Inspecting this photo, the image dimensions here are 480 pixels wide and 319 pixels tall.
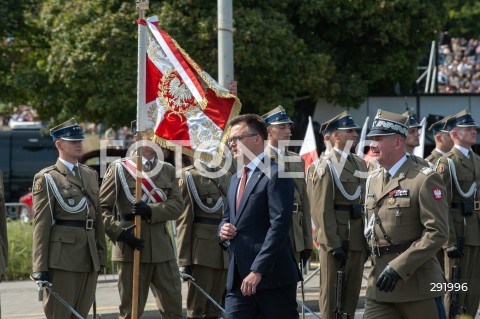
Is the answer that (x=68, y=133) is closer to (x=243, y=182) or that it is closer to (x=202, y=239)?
(x=202, y=239)

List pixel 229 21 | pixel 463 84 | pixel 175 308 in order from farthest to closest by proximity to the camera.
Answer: pixel 463 84, pixel 229 21, pixel 175 308

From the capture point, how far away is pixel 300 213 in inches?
432

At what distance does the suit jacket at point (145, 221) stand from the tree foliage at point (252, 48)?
9.82 m

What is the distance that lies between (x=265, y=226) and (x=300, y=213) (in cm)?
365

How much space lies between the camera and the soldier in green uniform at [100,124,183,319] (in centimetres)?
998

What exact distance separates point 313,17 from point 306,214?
11.5 meters

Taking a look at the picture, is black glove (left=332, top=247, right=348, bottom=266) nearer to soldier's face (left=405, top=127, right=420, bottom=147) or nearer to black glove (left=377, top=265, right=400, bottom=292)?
soldier's face (left=405, top=127, right=420, bottom=147)

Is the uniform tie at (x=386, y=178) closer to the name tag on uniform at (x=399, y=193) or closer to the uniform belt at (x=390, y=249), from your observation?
the name tag on uniform at (x=399, y=193)

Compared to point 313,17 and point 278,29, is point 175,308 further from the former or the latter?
point 313,17

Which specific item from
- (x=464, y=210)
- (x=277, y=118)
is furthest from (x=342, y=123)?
(x=464, y=210)

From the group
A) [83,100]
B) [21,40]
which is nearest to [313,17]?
[83,100]

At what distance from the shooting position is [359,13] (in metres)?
21.5

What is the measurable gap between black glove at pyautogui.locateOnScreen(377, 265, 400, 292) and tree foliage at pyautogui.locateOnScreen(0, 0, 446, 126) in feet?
42.3

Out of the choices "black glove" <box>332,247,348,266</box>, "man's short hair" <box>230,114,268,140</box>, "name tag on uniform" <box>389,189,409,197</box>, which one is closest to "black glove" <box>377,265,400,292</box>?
"name tag on uniform" <box>389,189,409,197</box>
